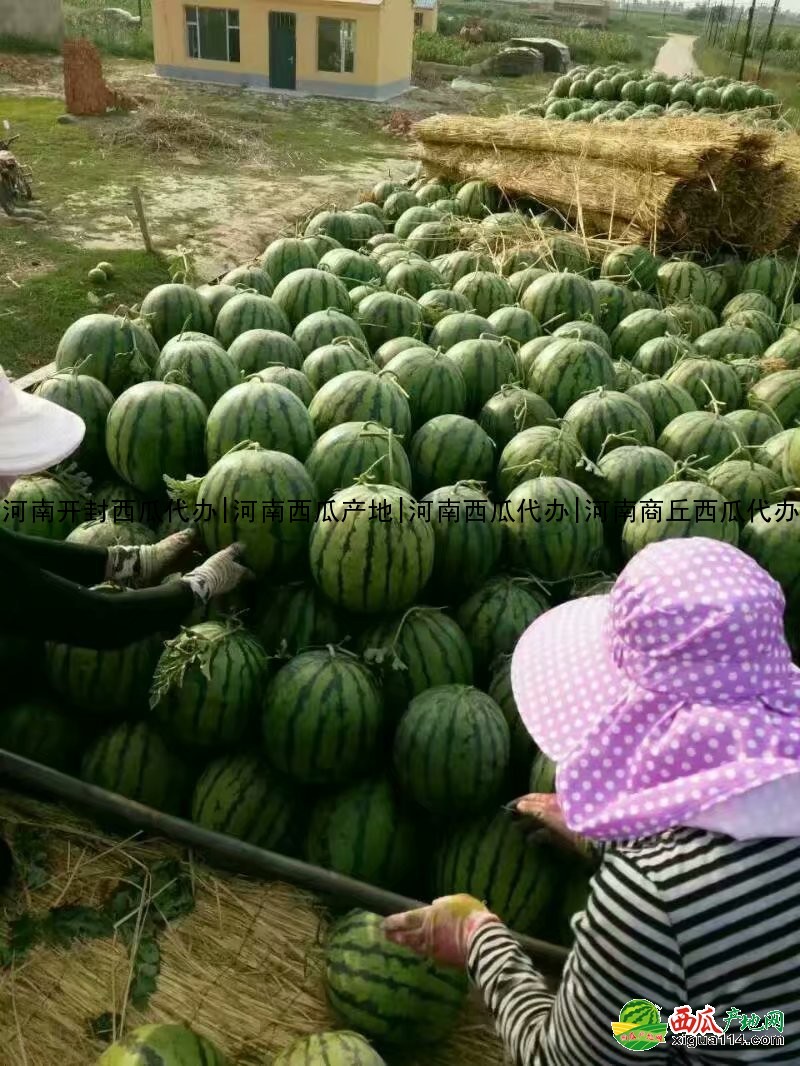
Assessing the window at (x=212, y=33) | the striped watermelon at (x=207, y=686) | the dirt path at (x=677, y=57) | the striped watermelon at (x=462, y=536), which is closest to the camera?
the striped watermelon at (x=207, y=686)

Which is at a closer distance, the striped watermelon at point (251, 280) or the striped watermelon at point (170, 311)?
the striped watermelon at point (170, 311)

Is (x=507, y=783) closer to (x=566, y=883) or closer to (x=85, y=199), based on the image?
(x=566, y=883)

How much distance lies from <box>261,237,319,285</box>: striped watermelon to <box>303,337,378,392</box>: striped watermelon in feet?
5.30

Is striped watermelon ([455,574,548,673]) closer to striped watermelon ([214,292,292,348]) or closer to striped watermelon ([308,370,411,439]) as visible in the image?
striped watermelon ([308,370,411,439])

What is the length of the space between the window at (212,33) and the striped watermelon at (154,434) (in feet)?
64.3

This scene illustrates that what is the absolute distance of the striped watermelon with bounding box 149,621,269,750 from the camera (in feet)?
8.73

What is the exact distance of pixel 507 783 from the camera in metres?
2.76

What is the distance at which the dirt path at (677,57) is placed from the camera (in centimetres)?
2951

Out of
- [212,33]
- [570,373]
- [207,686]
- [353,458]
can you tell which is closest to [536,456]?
[353,458]

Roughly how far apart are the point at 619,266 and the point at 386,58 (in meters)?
16.5

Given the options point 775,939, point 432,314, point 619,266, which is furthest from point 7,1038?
point 619,266

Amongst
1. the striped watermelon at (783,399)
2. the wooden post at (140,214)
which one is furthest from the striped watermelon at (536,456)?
the wooden post at (140,214)

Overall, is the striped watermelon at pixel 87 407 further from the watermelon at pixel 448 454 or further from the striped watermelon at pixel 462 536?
the striped watermelon at pixel 462 536

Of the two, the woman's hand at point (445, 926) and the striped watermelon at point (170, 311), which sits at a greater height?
the striped watermelon at point (170, 311)
